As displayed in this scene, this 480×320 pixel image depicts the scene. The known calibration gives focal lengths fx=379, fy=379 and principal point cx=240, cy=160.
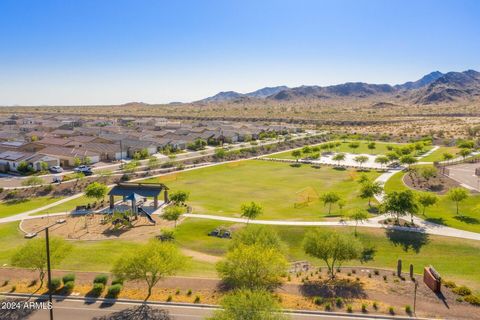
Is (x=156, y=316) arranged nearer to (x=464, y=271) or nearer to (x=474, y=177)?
(x=464, y=271)

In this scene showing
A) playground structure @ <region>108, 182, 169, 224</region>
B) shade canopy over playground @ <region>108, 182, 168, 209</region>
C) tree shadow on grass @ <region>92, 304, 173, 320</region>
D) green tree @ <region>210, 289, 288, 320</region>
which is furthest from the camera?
shade canopy over playground @ <region>108, 182, 168, 209</region>

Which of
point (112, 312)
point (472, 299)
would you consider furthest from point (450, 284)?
point (112, 312)

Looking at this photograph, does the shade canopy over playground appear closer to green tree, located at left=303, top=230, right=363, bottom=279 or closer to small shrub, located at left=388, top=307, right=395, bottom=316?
green tree, located at left=303, top=230, right=363, bottom=279

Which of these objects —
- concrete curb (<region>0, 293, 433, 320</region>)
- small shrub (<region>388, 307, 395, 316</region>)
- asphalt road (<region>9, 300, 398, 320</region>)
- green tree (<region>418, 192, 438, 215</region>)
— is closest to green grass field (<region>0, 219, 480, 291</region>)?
concrete curb (<region>0, 293, 433, 320</region>)

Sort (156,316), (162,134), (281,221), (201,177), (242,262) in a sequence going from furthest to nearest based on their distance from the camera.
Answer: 1. (162,134)
2. (201,177)
3. (281,221)
4. (242,262)
5. (156,316)

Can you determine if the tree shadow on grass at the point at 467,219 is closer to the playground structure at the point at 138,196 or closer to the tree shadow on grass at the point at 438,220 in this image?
the tree shadow on grass at the point at 438,220

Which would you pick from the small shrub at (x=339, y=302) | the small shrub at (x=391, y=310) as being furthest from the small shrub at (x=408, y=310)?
the small shrub at (x=339, y=302)

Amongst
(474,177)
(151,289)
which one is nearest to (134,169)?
(151,289)
